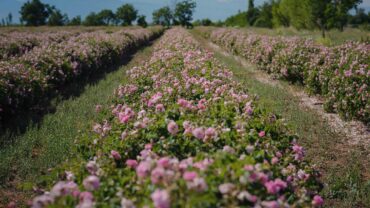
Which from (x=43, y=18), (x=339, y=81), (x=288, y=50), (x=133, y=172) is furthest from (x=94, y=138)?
(x=43, y=18)

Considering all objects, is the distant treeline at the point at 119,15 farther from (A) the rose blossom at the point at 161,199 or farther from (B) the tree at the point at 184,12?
(A) the rose blossom at the point at 161,199

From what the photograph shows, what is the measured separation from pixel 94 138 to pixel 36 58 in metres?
7.53

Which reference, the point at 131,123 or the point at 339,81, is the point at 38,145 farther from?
the point at 339,81

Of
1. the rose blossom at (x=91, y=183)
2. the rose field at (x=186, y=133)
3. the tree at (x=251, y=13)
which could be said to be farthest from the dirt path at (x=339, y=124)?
the tree at (x=251, y=13)

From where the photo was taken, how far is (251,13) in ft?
287

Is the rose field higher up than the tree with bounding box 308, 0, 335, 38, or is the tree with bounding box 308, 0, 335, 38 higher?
the tree with bounding box 308, 0, 335, 38

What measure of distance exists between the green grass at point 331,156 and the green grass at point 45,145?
333cm

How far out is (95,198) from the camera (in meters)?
2.45

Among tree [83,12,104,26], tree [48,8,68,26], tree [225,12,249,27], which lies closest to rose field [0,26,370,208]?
tree [225,12,249,27]

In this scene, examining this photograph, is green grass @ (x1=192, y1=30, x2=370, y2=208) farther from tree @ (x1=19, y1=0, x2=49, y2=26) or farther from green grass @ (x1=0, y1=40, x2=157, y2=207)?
tree @ (x1=19, y1=0, x2=49, y2=26)

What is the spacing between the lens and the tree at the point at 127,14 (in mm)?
103000

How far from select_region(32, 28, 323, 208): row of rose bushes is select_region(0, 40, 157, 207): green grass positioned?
940 millimetres

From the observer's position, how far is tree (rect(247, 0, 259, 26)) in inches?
3406

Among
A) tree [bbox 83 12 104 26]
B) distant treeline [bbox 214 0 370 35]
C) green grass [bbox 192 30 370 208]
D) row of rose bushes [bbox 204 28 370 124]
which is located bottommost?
green grass [bbox 192 30 370 208]
